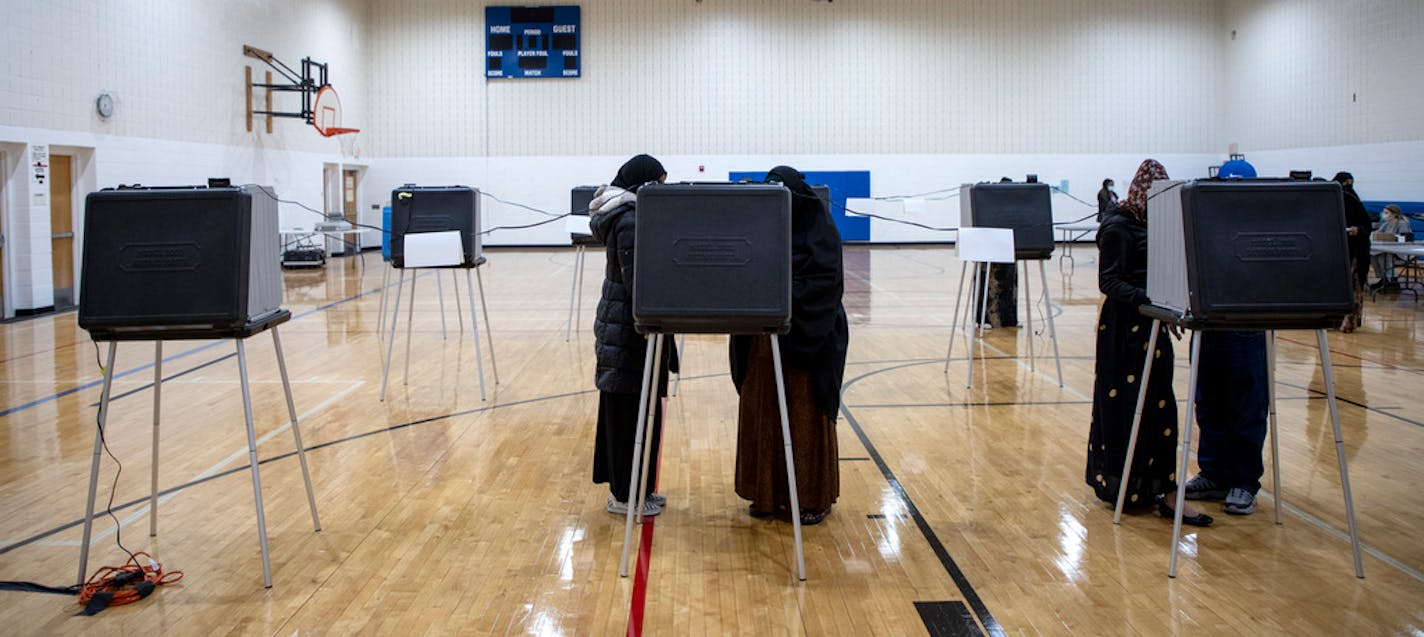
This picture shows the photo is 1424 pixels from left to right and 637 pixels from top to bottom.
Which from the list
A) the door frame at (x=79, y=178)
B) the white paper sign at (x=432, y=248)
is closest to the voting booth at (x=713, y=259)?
the white paper sign at (x=432, y=248)

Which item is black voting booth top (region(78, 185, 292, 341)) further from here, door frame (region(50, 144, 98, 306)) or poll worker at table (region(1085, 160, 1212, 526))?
door frame (region(50, 144, 98, 306))

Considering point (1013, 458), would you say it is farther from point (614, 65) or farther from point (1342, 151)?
point (614, 65)

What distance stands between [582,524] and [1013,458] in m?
2.37

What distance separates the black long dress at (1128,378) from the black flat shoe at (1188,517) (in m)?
0.06

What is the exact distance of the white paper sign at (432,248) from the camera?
676 cm

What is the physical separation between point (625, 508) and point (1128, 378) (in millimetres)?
2189

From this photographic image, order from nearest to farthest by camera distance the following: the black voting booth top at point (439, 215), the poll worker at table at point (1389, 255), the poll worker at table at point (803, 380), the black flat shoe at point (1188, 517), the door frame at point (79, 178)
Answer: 1. the poll worker at table at point (803, 380)
2. the black flat shoe at point (1188, 517)
3. the black voting booth top at point (439, 215)
4. the door frame at point (79, 178)
5. the poll worker at table at point (1389, 255)

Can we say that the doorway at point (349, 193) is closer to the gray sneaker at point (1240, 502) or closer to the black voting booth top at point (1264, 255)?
the gray sneaker at point (1240, 502)

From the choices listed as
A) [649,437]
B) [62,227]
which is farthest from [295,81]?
[649,437]

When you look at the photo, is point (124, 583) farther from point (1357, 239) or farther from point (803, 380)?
point (1357, 239)

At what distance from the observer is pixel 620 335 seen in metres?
4.29

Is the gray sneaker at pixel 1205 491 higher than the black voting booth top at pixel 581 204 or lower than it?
lower

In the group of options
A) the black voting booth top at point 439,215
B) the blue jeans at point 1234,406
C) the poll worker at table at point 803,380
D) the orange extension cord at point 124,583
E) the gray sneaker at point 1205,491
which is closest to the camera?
the orange extension cord at point 124,583

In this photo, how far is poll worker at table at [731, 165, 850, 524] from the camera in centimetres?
403
